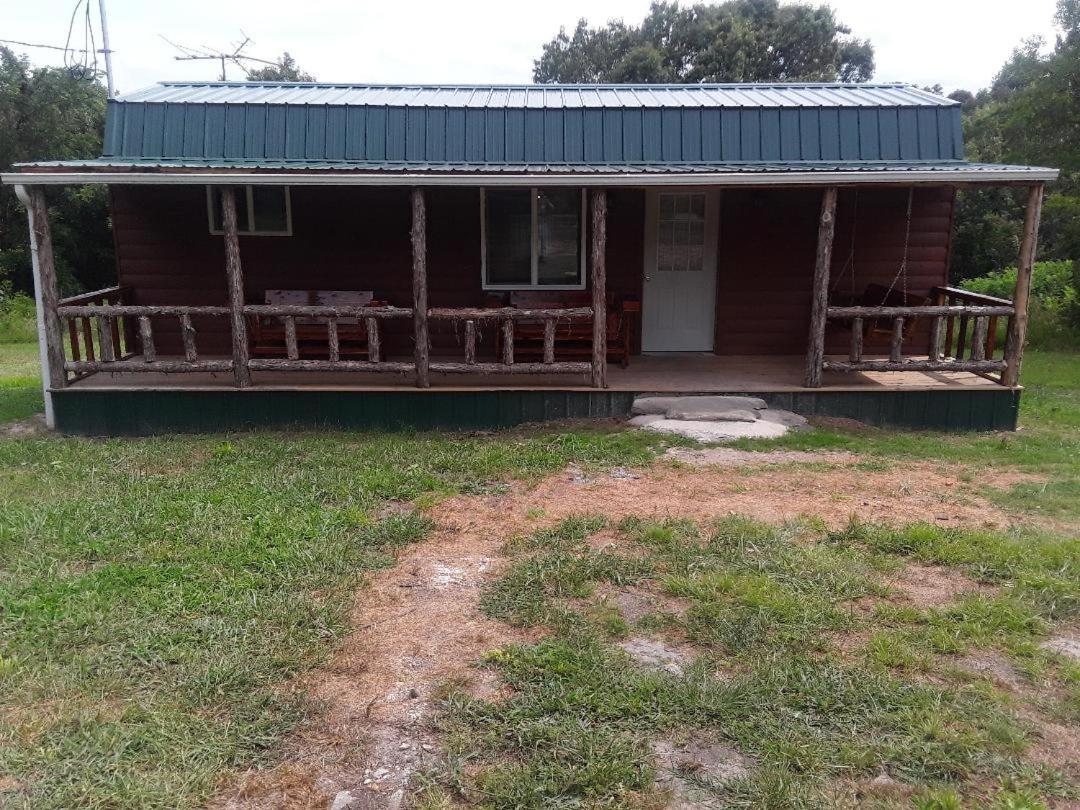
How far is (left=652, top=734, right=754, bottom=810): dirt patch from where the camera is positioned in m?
3.20

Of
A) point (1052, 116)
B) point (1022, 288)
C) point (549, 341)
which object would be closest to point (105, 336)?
point (549, 341)

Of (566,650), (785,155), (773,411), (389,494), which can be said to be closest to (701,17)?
(785,155)

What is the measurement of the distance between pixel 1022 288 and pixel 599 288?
4049mm

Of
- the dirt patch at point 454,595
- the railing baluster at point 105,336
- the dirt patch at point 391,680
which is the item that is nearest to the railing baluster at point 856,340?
the dirt patch at point 454,595

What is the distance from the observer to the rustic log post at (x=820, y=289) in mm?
8352

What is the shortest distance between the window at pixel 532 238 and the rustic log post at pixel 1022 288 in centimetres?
447

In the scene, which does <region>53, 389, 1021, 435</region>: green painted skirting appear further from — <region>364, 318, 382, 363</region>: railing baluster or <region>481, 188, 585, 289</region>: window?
<region>481, 188, 585, 289</region>: window

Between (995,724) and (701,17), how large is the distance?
33345 millimetres

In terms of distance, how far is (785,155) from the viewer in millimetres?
9852

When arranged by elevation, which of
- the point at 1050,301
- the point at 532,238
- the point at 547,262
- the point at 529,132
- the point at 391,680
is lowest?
the point at 391,680

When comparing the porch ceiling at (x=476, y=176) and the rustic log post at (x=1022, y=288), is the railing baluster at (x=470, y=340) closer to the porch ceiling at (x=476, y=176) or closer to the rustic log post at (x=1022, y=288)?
the porch ceiling at (x=476, y=176)

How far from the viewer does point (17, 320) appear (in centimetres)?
1647

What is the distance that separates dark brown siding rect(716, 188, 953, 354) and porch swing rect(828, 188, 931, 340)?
0.03 meters

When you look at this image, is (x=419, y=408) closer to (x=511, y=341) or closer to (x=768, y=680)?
(x=511, y=341)
